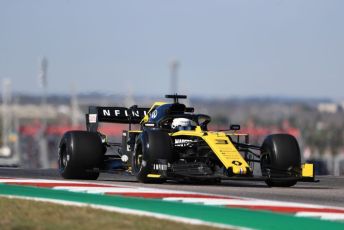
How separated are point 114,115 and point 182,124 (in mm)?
2804

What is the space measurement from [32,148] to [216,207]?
441 feet

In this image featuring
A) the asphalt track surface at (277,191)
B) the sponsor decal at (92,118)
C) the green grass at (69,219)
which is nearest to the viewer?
the green grass at (69,219)

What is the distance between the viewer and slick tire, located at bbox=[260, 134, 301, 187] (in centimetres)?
1978

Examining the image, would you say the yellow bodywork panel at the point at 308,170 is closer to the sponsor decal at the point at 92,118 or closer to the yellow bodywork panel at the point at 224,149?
the yellow bodywork panel at the point at 224,149

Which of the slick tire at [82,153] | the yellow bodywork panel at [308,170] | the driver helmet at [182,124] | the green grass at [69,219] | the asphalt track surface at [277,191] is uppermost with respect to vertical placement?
the driver helmet at [182,124]

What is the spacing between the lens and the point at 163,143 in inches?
765

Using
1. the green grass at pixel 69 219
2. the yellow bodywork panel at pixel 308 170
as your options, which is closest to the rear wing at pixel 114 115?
the yellow bodywork panel at pixel 308 170

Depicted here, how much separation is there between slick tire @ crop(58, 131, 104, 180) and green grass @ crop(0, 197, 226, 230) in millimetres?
6533

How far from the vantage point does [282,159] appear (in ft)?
64.9

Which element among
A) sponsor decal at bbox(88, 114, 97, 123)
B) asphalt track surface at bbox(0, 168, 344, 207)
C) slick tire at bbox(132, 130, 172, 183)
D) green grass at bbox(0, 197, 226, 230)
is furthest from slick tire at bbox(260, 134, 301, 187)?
green grass at bbox(0, 197, 226, 230)

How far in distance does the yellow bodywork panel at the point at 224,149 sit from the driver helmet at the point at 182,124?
25cm

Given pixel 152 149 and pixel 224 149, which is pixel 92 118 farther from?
pixel 224 149

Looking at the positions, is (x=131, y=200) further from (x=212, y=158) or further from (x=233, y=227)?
(x=212, y=158)

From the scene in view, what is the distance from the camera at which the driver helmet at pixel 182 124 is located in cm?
2048
